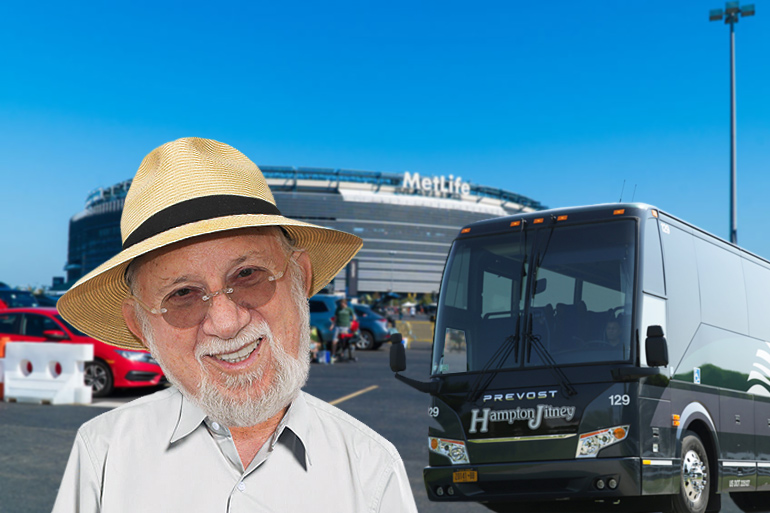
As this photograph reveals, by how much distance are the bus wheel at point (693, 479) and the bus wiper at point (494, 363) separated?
1.81 metres

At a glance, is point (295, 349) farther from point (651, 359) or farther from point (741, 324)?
point (741, 324)

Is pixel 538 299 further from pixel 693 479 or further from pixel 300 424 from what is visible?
pixel 300 424

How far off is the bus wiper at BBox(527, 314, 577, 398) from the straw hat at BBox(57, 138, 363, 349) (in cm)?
533

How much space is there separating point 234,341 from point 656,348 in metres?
5.40

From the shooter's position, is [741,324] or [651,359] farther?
[741,324]

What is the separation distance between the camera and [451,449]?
7562 mm

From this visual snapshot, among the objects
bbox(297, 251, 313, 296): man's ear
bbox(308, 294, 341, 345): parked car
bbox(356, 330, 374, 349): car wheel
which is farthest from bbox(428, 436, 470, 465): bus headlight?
Result: bbox(356, 330, 374, 349): car wheel

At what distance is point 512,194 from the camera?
146 m

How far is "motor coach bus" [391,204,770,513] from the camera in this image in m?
6.89

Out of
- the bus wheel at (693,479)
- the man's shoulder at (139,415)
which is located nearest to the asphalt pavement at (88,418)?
the bus wheel at (693,479)

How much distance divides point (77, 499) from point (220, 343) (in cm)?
50

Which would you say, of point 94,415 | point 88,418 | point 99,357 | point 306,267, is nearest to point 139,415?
point 306,267

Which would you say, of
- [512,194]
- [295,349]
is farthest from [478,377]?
[512,194]

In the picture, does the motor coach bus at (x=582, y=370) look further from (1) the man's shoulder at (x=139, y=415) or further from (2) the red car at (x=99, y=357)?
(2) the red car at (x=99, y=357)
